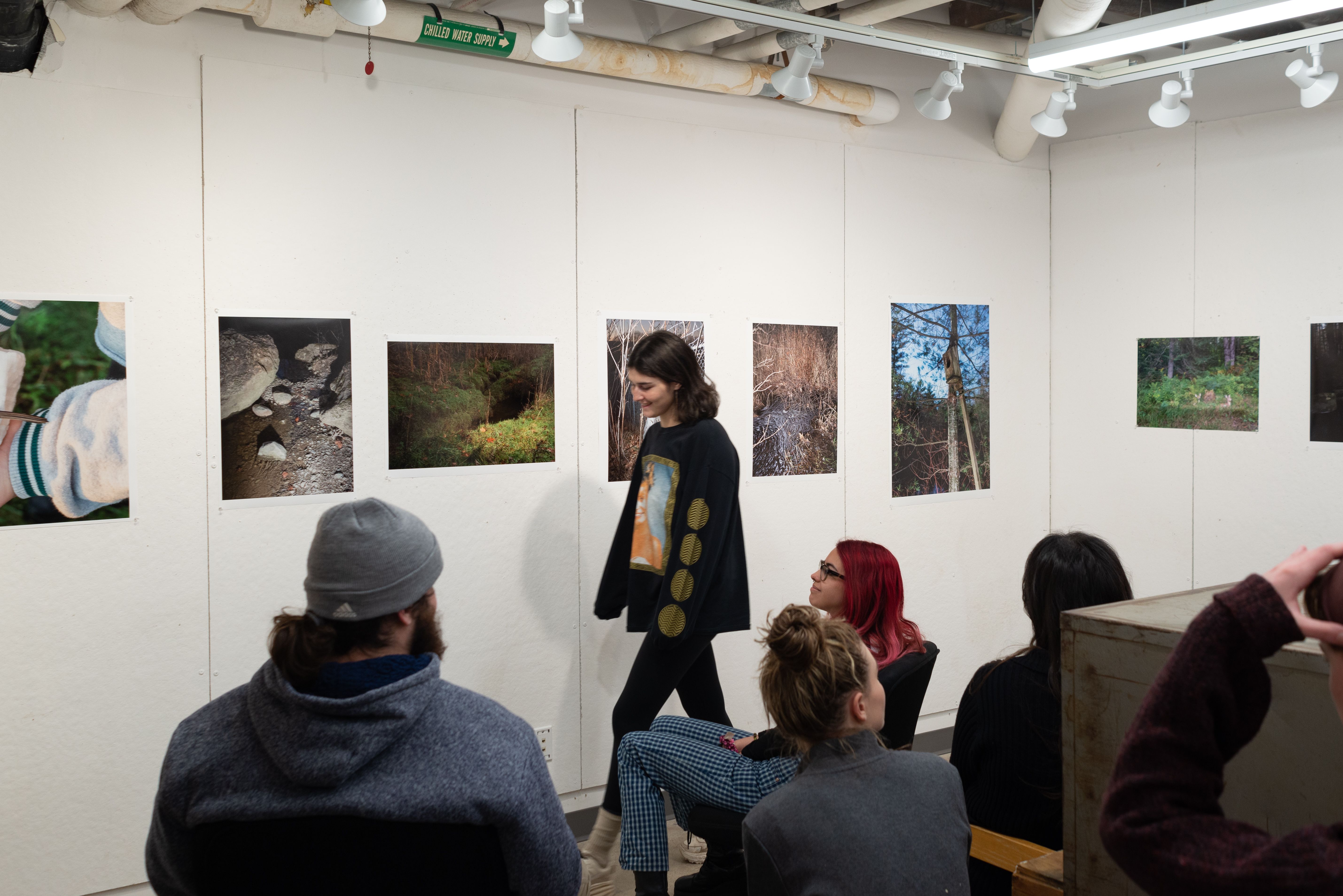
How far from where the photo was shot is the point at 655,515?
11.5 feet

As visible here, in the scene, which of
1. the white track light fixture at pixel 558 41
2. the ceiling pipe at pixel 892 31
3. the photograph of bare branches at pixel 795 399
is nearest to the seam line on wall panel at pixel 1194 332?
the ceiling pipe at pixel 892 31

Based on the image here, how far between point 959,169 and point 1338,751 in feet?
13.9

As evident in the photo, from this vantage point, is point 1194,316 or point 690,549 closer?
point 690,549

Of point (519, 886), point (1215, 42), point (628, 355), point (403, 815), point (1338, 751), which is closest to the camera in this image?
point (1338, 751)

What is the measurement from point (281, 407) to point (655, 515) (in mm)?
1288

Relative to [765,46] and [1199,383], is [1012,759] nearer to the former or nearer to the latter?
[765,46]

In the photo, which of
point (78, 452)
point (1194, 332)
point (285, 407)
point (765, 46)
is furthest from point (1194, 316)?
point (78, 452)

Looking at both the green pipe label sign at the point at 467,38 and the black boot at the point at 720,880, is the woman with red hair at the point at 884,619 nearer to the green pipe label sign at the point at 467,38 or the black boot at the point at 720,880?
the black boot at the point at 720,880

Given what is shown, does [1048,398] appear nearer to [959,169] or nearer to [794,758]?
[959,169]

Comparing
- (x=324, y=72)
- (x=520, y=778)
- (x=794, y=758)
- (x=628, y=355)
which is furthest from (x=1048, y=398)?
(x=520, y=778)

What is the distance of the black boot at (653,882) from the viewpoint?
9.25 feet

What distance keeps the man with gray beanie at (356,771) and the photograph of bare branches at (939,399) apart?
3.64 metres

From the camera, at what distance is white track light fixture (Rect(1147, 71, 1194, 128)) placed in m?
4.00

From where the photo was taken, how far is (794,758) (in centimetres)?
261
